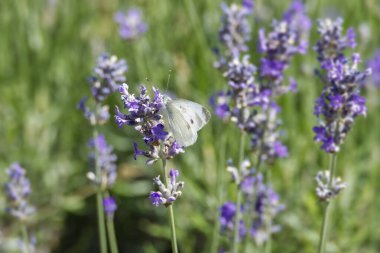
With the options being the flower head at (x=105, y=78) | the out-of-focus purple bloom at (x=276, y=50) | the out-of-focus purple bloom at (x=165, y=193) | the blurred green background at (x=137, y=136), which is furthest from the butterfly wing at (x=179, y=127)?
the blurred green background at (x=137, y=136)

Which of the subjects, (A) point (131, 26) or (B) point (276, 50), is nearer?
(B) point (276, 50)

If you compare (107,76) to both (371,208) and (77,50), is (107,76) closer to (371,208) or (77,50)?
(371,208)

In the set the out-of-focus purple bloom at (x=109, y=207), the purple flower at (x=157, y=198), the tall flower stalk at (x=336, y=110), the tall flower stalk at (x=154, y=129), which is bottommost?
the purple flower at (x=157, y=198)

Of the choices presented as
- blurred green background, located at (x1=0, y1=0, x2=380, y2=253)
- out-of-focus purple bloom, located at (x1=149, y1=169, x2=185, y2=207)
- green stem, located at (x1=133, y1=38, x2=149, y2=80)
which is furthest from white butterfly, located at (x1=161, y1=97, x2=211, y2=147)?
green stem, located at (x1=133, y1=38, x2=149, y2=80)

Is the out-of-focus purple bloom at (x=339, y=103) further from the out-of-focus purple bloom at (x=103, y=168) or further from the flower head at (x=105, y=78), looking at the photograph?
the out-of-focus purple bloom at (x=103, y=168)

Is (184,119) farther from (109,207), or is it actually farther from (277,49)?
(109,207)

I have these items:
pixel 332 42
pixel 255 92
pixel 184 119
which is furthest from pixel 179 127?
pixel 332 42
